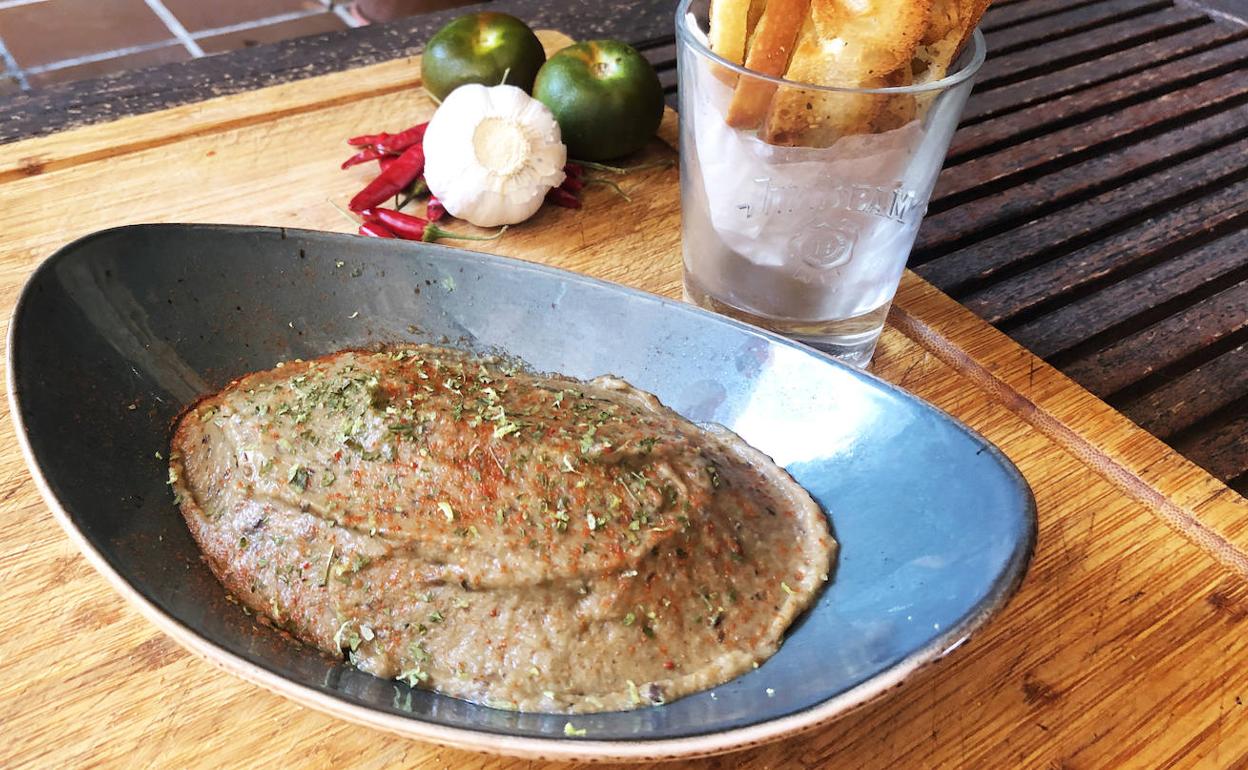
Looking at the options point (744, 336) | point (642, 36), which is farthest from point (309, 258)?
point (642, 36)

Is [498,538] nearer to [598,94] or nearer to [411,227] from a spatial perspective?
[411,227]

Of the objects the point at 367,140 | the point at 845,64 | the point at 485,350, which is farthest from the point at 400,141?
the point at 845,64

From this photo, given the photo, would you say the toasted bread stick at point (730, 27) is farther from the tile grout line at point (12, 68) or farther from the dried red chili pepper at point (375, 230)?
the tile grout line at point (12, 68)

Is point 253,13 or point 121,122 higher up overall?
point 121,122

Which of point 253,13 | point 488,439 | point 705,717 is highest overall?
point 488,439

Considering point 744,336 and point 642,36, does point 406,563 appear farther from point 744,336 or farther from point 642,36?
point 642,36

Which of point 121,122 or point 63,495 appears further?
point 121,122

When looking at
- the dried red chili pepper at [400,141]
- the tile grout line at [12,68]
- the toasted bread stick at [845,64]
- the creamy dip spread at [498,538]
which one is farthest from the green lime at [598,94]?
the tile grout line at [12,68]
